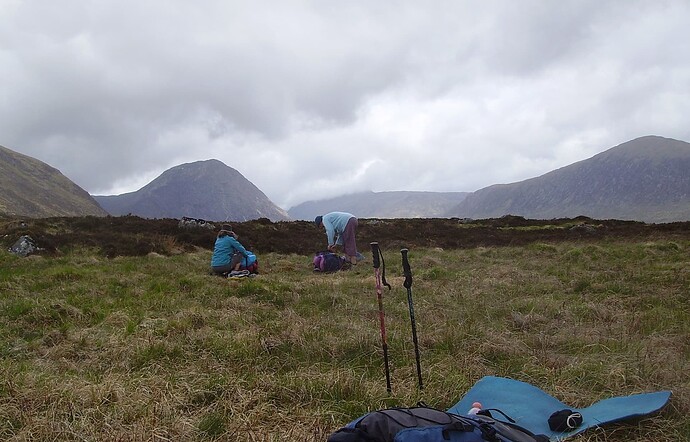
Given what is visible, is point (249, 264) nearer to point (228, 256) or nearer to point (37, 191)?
point (228, 256)

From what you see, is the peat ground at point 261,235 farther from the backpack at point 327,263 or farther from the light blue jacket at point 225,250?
the backpack at point 327,263

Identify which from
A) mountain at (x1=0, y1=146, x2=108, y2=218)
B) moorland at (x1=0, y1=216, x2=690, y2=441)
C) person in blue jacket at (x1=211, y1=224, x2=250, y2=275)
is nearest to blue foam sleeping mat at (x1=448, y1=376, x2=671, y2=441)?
moorland at (x1=0, y1=216, x2=690, y2=441)

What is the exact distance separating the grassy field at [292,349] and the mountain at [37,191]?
131723mm

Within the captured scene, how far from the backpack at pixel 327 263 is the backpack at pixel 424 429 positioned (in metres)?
9.94

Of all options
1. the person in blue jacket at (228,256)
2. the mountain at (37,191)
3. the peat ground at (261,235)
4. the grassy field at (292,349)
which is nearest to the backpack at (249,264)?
the person in blue jacket at (228,256)

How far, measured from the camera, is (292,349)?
5.11 meters

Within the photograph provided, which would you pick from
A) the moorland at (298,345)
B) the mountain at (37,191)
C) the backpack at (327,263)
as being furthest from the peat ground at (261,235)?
the mountain at (37,191)

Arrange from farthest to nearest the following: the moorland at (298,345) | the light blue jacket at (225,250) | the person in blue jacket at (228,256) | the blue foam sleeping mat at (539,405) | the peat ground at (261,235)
Answer: 1. the peat ground at (261,235)
2. the light blue jacket at (225,250)
3. the person in blue jacket at (228,256)
4. the moorland at (298,345)
5. the blue foam sleeping mat at (539,405)

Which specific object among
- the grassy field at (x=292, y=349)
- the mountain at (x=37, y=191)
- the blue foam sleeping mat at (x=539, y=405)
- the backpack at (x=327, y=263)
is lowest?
the blue foam sleeping mat at (x=539, y=405)

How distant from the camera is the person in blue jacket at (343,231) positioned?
14.3 m

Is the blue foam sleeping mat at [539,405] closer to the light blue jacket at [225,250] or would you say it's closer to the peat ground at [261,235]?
the light blue jacket at [225,250]

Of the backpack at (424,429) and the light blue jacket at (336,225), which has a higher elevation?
the light blue jacket at (336,225)

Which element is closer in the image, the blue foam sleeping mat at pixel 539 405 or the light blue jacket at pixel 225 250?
the blue foam sleeping mat at pixel 539 405

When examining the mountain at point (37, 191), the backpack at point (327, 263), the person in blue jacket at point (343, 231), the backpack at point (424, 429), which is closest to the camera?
the backpack at point (424, 429)
